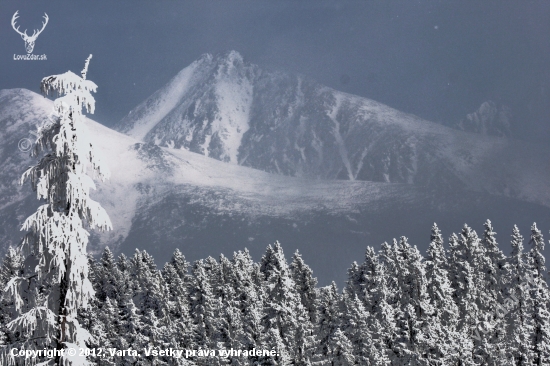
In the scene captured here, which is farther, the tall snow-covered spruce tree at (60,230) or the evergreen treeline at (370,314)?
the evergreen treeline at (370,314)

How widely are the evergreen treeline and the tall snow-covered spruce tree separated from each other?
28.5 metres

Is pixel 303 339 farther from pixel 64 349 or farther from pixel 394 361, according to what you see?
pixel 64 349

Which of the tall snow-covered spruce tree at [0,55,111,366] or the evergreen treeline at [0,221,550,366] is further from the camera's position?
the evergreen treeline at [0,221,550,366]

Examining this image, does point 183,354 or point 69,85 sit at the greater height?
point 69,85

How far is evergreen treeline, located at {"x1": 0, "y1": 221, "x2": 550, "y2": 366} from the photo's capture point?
45.8 metres

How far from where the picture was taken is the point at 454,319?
56938 millimetres

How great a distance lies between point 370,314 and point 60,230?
47.8 meters

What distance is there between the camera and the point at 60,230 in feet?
50.7

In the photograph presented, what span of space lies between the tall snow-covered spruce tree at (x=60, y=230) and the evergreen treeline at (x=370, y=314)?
28512mm

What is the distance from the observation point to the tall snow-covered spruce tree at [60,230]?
607 inches

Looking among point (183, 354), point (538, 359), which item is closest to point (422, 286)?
point (538, 359)

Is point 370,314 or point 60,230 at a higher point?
point 60,230

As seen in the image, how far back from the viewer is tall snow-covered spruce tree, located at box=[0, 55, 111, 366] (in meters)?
15.4

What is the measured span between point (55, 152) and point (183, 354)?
44.1 meters
